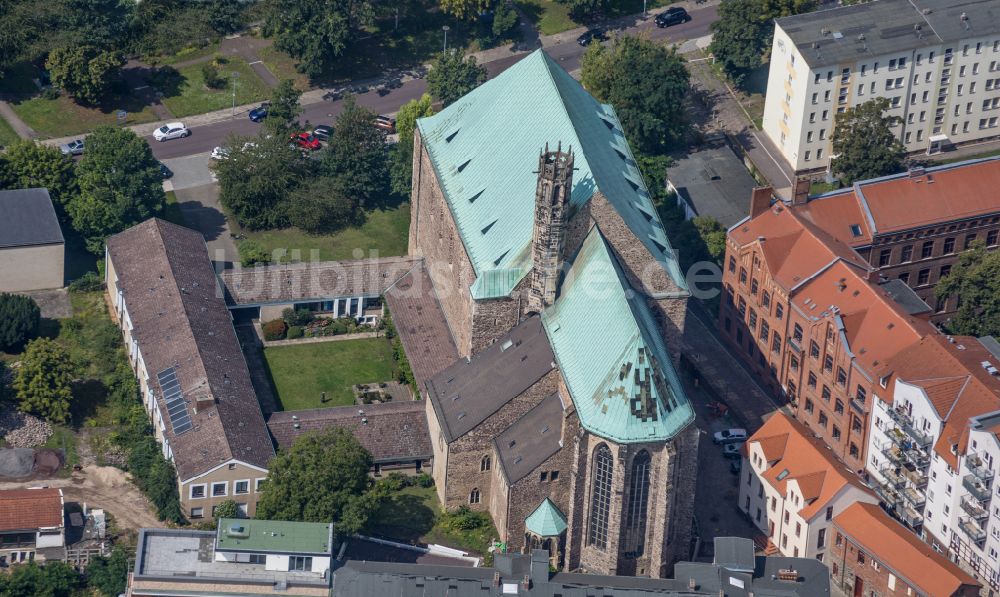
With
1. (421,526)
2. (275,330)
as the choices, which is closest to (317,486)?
(421,526)

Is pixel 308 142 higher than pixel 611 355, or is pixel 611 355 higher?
pixel 308 142

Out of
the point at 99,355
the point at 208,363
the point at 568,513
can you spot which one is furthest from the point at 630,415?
the point at 99,355

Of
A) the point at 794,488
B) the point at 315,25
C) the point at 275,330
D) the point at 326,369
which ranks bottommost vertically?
the point at 794,488

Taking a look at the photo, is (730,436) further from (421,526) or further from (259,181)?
(259,181)

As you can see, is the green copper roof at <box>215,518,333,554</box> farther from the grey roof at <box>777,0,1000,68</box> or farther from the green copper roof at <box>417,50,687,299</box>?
the grey roof at <box>777,0,1000,68</box>

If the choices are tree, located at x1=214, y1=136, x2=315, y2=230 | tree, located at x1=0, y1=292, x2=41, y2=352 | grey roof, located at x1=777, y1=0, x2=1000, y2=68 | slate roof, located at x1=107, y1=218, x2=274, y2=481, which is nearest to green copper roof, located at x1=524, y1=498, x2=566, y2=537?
slate roof, located at x1=107, y1=218, x2=274, y2=481

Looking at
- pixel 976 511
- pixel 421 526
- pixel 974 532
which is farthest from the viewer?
pixel 421 526

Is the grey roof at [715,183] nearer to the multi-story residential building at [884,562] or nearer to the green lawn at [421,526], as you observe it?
the multi-story residential building at [884,562]
